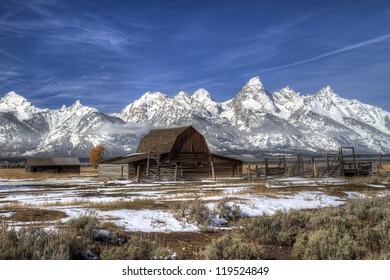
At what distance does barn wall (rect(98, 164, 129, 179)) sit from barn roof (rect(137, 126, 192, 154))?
4.47m

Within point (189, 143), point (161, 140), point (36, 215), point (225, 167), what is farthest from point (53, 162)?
point (36, 215)

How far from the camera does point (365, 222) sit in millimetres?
→ 13992

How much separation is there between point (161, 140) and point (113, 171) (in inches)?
298

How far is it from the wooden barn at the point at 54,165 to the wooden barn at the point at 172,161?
28.5 metres

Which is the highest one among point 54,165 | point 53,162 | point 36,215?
point 53,162

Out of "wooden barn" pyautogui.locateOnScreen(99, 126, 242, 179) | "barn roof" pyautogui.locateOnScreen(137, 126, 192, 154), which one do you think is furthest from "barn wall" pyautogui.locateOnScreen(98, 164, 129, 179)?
"barn roof" pyautogui.locateOnScreen(137, 126, 192, 154)

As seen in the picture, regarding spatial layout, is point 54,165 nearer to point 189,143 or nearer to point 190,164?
point 189,143

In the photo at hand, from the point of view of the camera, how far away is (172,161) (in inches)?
2021

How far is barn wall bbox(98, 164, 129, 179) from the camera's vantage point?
51.2 meters

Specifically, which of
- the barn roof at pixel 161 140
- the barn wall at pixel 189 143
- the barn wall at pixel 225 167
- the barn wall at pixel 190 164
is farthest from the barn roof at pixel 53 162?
the barn wall at pixel 225 167

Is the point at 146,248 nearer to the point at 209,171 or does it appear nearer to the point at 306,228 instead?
the point at 306,228

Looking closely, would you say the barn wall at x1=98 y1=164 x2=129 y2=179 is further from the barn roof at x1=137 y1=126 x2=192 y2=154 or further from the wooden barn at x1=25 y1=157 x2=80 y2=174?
the wooden barn at x1=25 y1=157 x2=80 y2=174

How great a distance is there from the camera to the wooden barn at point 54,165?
79.8 meters

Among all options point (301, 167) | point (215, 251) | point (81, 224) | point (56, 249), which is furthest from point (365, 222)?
point (301, 167)
